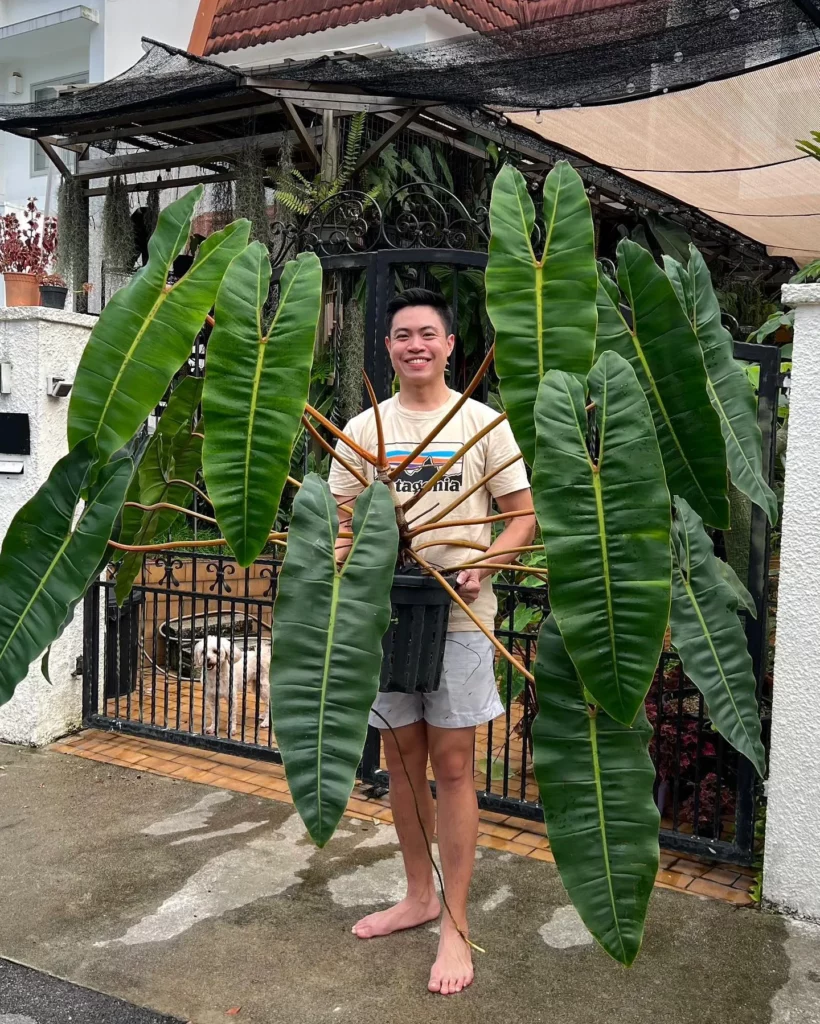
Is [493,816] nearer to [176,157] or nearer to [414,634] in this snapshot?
[414,634]

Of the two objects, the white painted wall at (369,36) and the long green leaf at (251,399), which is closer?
the long green leaf at (251,399)

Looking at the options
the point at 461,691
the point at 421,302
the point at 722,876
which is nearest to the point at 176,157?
the point at 421,302

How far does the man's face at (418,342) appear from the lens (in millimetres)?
2531

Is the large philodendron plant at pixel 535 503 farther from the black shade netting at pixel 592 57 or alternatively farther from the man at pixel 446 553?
the black shade netting at pixel 592 57

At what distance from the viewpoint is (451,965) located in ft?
8.45

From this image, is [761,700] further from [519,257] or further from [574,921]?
[519,257]

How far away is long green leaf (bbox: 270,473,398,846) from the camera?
1.37 meters

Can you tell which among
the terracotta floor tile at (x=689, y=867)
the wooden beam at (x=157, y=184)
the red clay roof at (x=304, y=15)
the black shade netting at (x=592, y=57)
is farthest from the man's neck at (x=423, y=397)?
the wooden beam at (x=157, y=184)

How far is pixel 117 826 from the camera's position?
3.61 metres

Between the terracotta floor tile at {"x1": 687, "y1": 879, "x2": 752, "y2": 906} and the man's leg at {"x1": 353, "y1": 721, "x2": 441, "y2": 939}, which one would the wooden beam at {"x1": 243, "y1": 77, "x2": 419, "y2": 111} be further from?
the terracotta floor tile at {"x1": 687, "y1": 879, "x2": 752, "y2": 906}

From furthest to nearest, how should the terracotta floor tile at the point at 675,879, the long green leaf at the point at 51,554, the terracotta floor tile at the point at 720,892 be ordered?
the terracotta floor tile at the point at 675,879, the terracotta floor tile at the point at 720,892, the long green leaf at the point at 51,554

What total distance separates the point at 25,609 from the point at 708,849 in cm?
243

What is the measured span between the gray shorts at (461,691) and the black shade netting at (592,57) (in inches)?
110

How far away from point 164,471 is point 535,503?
134cm
